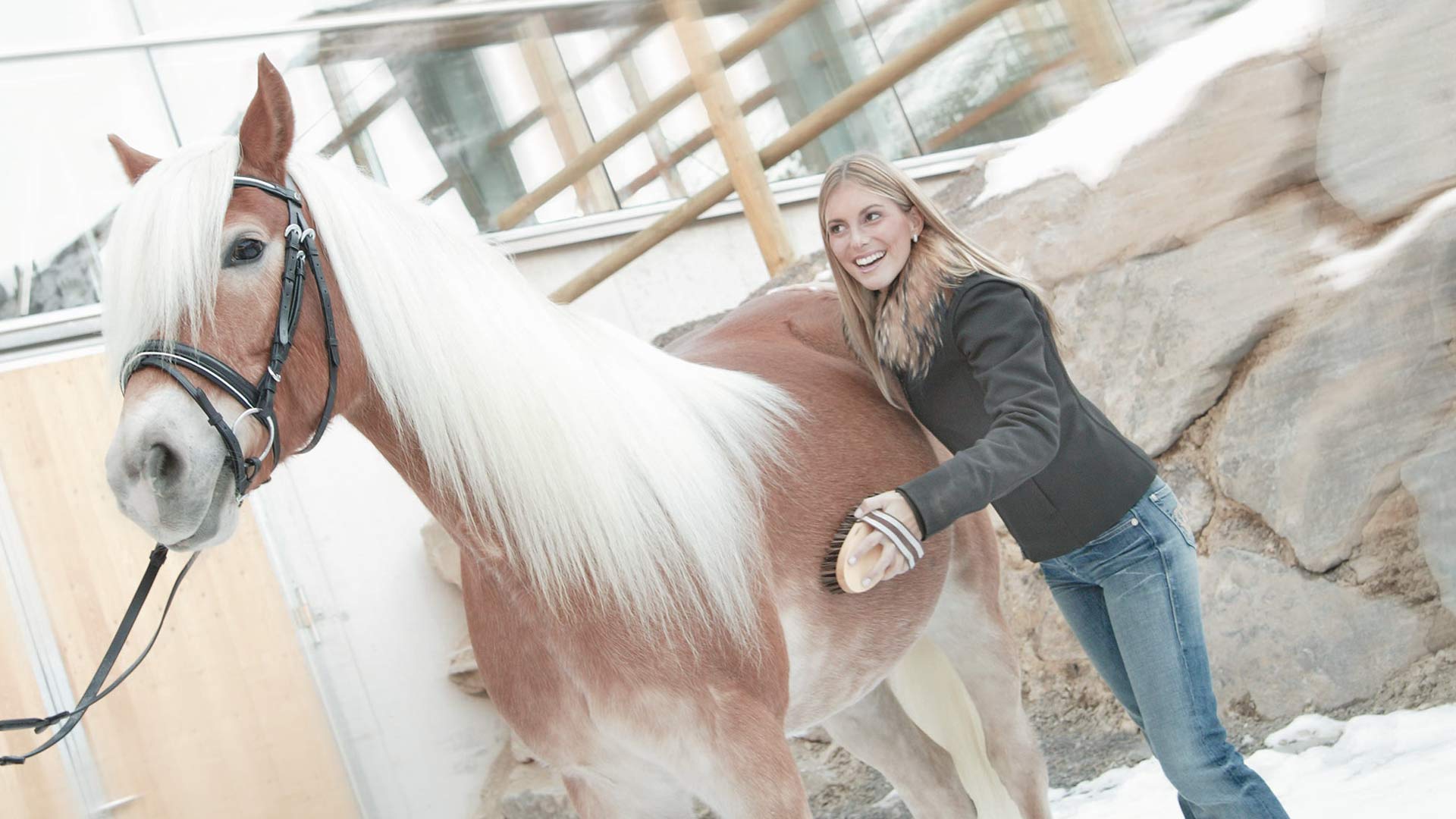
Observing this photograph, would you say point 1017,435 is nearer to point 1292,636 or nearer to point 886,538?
point 886,538

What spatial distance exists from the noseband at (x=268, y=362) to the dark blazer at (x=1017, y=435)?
739 mm

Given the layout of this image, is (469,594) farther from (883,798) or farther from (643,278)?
(643,278)

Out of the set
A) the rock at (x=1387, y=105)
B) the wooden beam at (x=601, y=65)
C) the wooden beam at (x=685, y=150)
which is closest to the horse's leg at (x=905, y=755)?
the rock at (x=1387, y=105)

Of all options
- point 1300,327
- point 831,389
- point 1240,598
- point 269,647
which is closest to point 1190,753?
point 831,389

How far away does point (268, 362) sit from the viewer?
4.12ft

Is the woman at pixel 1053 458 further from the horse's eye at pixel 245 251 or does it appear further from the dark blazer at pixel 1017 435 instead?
the horse's eye at pixel 245 251

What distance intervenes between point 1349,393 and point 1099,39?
217 centimetres

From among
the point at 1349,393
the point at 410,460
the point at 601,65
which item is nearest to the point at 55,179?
the point at 601,65

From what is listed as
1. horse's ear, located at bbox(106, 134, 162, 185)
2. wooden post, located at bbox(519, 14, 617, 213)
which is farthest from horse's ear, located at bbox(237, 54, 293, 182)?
wooden post, located at bbox(519, 14, 617, 213)

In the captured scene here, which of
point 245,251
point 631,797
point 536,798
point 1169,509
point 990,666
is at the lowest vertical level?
point 536,798

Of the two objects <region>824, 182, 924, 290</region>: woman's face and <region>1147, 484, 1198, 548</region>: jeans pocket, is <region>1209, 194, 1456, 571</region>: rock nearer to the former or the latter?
<region>1147, 484, 1198, 548</region>: jeans pocket

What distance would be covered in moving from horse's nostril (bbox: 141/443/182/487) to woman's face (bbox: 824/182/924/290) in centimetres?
97

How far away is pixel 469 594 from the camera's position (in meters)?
1.71

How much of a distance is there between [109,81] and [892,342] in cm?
350
